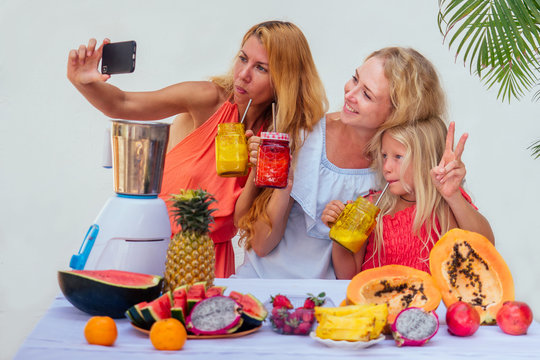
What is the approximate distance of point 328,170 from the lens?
2.59 m

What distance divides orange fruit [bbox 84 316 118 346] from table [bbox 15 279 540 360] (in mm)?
14

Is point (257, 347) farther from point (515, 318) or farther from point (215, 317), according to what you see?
point (515, 318)

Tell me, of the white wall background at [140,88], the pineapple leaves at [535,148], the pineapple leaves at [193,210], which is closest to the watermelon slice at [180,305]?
the pineapple leaves at [193,210]


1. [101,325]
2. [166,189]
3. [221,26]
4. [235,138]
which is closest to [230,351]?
[101,325]

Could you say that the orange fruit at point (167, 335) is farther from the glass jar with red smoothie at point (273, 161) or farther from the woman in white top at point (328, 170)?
the woman in white top at point (328, 170)

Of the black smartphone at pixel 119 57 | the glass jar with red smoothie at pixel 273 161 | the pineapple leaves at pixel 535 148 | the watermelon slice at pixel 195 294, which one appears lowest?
the watermelon slice at pixel 195 294

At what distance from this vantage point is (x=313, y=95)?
2.62 metres

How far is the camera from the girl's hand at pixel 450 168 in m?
2.05

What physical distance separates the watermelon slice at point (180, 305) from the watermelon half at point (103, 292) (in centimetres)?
11

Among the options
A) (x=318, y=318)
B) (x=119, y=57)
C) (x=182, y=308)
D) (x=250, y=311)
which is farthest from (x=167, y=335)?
(x=119, y=57)

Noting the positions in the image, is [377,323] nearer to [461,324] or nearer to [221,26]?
[461,324]

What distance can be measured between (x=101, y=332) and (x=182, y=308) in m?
0.18

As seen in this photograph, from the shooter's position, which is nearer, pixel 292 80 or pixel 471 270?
pixel 471 270

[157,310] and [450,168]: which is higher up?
[450,168]
